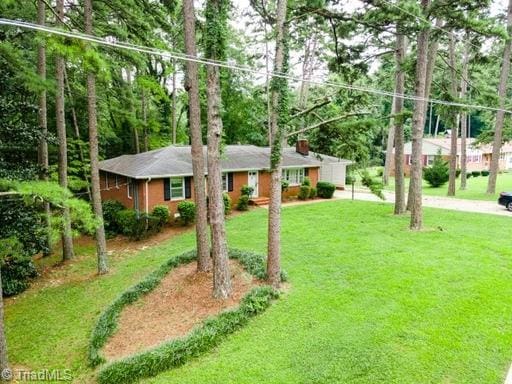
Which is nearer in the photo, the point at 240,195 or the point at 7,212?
the point at 7,212

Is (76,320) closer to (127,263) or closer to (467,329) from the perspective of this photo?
(127,263)

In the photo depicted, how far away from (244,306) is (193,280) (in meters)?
2.01

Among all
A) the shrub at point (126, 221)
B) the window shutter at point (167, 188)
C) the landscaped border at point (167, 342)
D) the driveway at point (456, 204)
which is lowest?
the landscaped border at point (167, 342)

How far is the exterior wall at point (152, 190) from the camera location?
1692 cm

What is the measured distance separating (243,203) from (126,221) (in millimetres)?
5689

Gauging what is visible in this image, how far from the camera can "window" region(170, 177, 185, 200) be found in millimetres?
17641

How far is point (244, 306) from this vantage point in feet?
24.7

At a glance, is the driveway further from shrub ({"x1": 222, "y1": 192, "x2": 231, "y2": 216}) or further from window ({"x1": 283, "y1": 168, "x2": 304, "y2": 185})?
shrub ({"x1": 222, "y1": 192, "x2": 231, "y2": 216})

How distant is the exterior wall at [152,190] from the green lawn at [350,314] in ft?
12.8

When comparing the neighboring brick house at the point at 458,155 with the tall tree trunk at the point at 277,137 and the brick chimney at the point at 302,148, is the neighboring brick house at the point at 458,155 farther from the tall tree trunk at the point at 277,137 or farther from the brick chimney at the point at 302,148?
the tall tree trunk at the point at 277,137

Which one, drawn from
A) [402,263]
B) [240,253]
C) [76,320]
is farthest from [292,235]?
[76,320]

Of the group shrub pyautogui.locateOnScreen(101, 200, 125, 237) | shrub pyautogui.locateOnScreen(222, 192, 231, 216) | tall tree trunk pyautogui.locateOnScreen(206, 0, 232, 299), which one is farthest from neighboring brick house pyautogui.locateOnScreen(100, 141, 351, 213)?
tall tree trunk pyautogui.locateOnScreen(206, 0, 232, 299)

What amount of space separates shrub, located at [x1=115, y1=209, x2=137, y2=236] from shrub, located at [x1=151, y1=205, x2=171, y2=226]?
86 cm

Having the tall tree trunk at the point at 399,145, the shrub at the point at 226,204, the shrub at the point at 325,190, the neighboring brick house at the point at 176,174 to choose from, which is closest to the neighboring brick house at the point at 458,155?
the neighboring brick house at the point at 176,174
